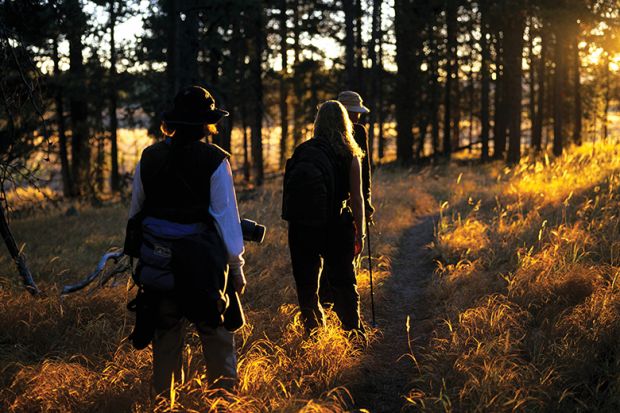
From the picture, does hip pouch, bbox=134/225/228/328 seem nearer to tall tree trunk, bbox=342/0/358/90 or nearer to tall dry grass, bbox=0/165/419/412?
tall dry grass, bbox=0/165/419/412

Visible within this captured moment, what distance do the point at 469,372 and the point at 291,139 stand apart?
2953 cm

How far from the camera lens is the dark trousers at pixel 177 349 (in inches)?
138

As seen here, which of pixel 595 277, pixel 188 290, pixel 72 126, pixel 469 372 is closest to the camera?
pixel 188 290

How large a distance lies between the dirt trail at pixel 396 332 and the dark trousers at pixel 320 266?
0.50 m

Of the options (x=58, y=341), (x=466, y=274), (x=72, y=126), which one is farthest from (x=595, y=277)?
(x=72, y=126)

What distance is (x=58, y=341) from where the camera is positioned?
200 inches

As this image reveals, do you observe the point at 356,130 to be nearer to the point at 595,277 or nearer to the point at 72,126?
the point at 595,277

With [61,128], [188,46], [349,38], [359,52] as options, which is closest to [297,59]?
[359,52]

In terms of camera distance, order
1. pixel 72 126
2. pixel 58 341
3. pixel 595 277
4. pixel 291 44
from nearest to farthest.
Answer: pixel 58 341
pixel 595 277
pixel 72 126
pixel 291 44

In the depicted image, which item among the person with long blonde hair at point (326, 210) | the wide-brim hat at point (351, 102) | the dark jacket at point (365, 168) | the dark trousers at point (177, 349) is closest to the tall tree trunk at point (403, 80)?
the wide-brim hat at point (351, 102)

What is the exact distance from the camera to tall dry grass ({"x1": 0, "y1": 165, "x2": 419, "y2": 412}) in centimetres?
383

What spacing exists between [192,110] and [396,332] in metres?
3.57

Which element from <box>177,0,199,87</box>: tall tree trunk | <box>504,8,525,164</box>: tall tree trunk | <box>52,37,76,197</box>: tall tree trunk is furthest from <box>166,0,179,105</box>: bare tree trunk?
<box>504,8,525,164</box>: tall tree trunk

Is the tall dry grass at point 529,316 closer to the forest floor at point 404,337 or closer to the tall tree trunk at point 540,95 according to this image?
the forest floor at point 404,337
